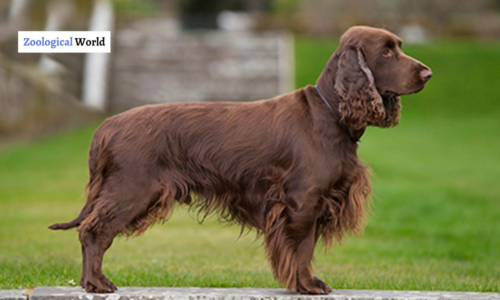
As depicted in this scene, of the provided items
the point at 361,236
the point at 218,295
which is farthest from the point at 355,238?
the point at 218,295

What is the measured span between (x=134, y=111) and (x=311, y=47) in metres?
27.7

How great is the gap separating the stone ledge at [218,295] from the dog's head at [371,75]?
1136 mm

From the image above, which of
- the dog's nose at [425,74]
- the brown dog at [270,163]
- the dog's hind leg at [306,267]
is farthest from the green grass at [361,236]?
the dog's nose at [425,74]

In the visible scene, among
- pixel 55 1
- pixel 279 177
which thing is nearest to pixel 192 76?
→ pixel 55 1

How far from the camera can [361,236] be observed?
33.7 feet

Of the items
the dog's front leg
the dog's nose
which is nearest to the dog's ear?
the dog's nose

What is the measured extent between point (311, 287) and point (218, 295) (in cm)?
63

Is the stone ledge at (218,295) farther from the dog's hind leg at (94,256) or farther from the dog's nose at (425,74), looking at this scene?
the dog's nose at (425,74)

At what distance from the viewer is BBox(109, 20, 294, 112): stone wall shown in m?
25.9

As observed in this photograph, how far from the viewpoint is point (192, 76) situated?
26734 millimetres

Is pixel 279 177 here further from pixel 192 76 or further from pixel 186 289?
pixel 192 76

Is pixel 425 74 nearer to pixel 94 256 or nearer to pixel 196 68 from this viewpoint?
pixel 94 256

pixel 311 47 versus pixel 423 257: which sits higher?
pixel 311 47

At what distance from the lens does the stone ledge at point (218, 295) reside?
4344 millimetres
